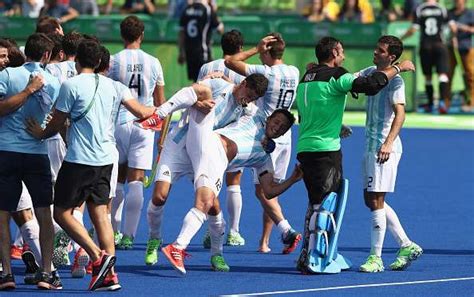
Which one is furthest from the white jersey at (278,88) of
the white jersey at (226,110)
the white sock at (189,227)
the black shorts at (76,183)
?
the black shorts at (76,183)

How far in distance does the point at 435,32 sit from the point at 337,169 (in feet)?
50.8

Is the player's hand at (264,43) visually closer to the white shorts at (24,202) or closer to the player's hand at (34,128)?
the white shorts at (24,202)

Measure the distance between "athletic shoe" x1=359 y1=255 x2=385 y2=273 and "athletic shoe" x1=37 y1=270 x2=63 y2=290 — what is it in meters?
2.80

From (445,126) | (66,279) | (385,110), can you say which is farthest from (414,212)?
(445,126)

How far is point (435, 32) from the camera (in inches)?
1105

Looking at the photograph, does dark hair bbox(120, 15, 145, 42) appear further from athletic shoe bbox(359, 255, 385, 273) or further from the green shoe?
athletic shoe bbox(359, 255, 385, 273)

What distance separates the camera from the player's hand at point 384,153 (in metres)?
13.0

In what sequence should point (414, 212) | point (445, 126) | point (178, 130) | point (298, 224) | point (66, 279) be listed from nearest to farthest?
1. point (66, 279)
2. point (178, 130)
3. point (298, 224)
4. point (414, 212)
5. point (445, 126)

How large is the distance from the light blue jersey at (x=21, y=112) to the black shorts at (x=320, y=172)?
2.47 metres

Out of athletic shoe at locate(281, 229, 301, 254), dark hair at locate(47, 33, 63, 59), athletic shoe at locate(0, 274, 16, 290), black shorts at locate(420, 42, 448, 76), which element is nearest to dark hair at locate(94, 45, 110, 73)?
dark hair at locate(47, 33, 63, 59)

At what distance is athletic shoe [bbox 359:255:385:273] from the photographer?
42.7 feet

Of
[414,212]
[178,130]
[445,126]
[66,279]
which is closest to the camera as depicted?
[66,279]

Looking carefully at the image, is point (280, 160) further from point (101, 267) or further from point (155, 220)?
point (101, 267)

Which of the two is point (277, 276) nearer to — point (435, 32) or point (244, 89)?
point (244, 89)
